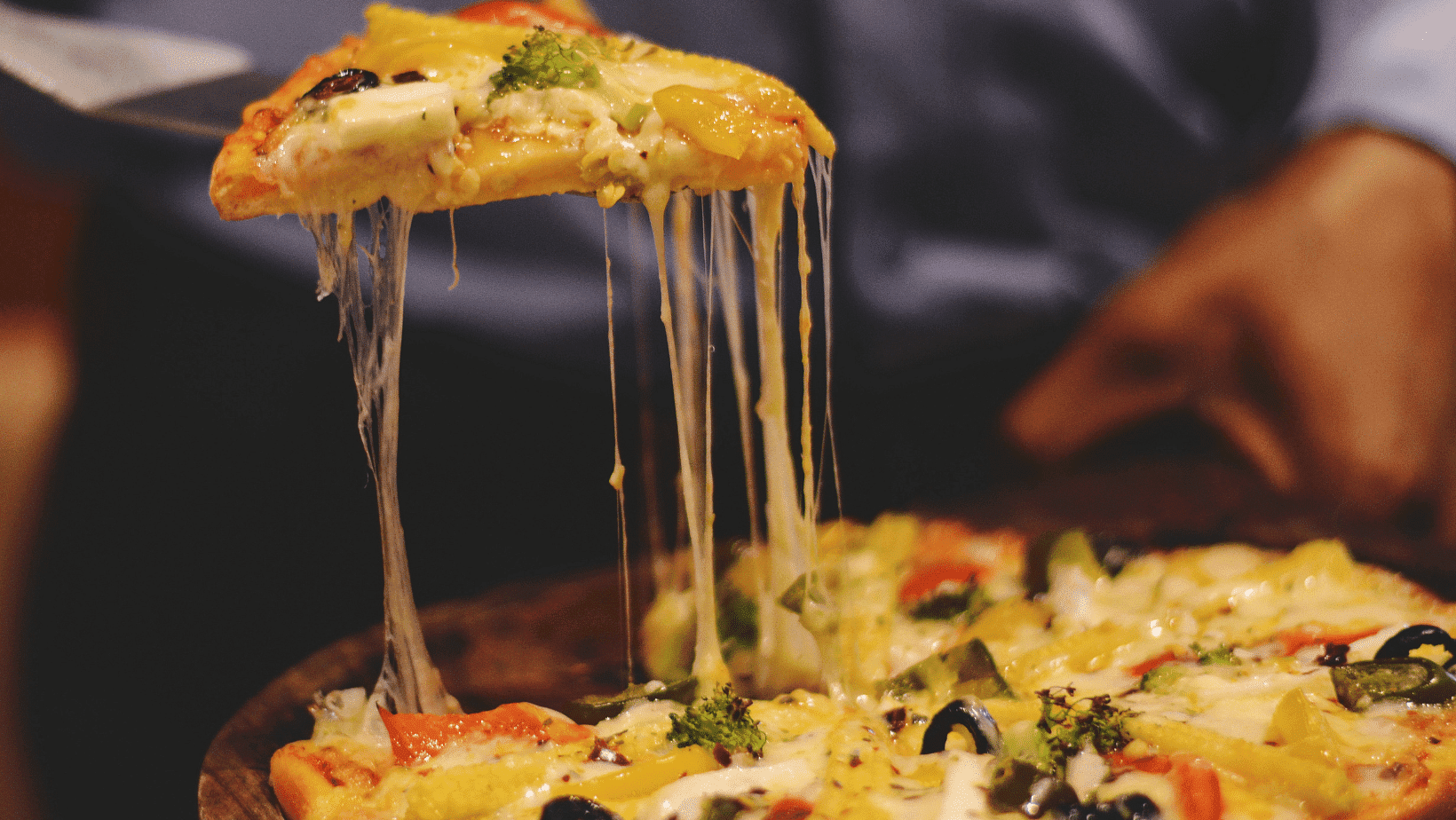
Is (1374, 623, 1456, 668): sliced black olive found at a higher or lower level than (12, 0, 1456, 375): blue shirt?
lower

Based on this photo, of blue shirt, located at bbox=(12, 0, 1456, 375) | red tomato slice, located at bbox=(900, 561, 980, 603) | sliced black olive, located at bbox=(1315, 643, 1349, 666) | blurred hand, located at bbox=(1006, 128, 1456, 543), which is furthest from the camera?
blue shirt, located at bbox=(12, 0, 1456, 375)

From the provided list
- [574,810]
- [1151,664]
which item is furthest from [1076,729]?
[574,810]

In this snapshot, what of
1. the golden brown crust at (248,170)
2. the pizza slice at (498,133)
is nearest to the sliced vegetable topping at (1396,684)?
the pizza slice at (498,133)

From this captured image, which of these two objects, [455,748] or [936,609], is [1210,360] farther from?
[455,748]

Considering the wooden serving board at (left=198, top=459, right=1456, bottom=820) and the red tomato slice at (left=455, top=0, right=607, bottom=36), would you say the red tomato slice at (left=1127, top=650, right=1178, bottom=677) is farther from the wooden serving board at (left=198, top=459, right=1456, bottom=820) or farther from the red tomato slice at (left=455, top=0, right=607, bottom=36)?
the red tomato slice at (left=455, top=0, right=607, bottom=36)

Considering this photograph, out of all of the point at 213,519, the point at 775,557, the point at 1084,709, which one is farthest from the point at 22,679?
the point at 1084,709

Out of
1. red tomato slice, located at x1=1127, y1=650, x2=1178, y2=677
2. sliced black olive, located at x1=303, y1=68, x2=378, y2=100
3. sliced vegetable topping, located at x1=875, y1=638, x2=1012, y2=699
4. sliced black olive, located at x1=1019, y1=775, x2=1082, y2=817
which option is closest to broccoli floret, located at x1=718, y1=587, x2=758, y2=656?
sliced vegetable topping, located at x1=875, y1=638, x2=1012, y2=699

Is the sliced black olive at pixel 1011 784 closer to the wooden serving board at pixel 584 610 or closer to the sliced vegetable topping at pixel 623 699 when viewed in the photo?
the sliced vegetable topping at pixel 623 699
